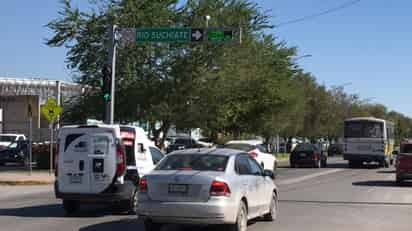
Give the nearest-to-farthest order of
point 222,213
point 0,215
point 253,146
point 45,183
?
point 222,213 → point 0,215 → point 45,183 → point 253,146

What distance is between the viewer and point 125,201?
1528 cm

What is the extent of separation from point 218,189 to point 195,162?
3.34ft

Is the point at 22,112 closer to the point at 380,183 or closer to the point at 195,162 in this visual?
the point at 380,183

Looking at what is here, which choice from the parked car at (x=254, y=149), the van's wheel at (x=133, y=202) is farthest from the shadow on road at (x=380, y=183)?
the van's wheel at (x=133, y=202)

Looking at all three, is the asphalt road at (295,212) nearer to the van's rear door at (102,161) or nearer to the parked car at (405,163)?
the van's rear door at (102,161)

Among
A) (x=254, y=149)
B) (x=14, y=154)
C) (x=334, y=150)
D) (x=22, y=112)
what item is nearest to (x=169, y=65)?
(x=254, y=149)

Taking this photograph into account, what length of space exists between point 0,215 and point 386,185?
51.5 ft

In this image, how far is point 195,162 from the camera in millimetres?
12062

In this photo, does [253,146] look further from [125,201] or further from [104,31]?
[125,201]

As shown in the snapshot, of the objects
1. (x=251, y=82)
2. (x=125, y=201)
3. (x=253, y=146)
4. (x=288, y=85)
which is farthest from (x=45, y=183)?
(x=288, y=85)

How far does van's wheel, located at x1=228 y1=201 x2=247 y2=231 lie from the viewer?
1162cm

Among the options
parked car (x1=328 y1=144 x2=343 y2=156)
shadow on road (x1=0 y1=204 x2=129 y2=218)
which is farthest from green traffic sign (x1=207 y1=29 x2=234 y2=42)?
parked car (x1=328 y1=144 x2=343 y2=156)

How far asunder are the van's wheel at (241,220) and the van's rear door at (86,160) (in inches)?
159

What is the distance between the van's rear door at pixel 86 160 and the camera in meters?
15.0
